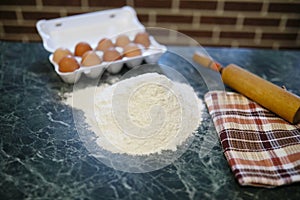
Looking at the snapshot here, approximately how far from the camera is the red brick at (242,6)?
4.80 ft

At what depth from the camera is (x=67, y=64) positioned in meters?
1.01

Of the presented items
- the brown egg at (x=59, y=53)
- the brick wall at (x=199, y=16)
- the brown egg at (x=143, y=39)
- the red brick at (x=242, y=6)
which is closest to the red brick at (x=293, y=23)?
the brick wall at (x=199, y=16)

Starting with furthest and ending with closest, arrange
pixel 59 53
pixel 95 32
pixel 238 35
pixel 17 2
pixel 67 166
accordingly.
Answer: pixel 238 35 → pixel 17 2 → pixel 95 32 → pixel 59 53 → pixel 67 166

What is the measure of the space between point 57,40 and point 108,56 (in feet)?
0.75

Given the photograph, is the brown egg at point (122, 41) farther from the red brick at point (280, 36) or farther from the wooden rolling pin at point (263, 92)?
the red brick at point (280, 36)

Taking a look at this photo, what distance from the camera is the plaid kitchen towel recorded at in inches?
29.2

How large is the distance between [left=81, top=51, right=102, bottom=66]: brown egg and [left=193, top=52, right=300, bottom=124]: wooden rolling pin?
34 cm

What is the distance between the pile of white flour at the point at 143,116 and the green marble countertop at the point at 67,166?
4 centimetres

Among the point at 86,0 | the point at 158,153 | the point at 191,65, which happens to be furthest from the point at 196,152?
the point at 86,0

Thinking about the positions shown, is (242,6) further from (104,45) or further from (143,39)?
(104,45)

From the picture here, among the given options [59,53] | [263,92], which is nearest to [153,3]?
[59,53]

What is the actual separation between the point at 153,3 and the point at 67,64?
23.4 inches

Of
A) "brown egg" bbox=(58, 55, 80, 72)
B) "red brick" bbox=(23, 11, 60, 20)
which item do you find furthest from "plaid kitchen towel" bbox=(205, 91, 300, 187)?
"red brick" bbox=(23, 11, 60, 20)

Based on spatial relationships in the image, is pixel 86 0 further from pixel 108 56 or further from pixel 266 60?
pixel 266 60
